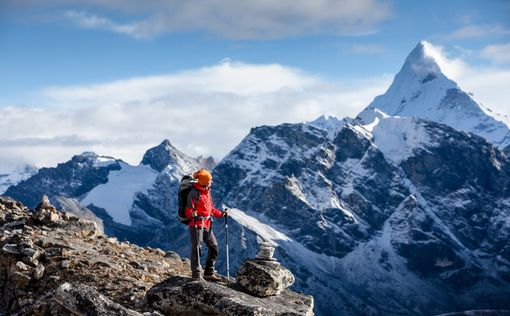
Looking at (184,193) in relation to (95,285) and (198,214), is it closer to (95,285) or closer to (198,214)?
(198,214)

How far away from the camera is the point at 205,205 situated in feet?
83.6

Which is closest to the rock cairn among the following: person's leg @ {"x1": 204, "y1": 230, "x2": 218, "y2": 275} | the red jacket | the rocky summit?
the rocky summit

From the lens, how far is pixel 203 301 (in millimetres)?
22094

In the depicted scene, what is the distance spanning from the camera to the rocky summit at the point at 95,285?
64.1ft

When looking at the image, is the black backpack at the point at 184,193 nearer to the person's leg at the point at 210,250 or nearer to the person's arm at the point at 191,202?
the person's arm at the point at 191,202

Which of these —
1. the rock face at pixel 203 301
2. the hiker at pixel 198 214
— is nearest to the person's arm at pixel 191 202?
the hiker at pixel 198 214

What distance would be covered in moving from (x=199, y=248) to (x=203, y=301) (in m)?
3.78

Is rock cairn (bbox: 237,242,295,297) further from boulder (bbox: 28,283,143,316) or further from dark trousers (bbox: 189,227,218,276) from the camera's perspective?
boulder (bbox: 28,283,143,316)

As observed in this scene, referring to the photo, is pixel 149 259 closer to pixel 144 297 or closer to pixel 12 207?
pixel 144 297

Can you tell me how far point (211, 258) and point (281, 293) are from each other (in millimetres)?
3180

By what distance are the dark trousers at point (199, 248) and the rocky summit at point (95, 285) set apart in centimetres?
95

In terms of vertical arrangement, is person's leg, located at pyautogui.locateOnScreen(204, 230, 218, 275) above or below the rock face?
above

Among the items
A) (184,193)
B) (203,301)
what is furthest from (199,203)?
(203,301)

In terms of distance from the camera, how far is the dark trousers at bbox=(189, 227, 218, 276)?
2470 centimetres
